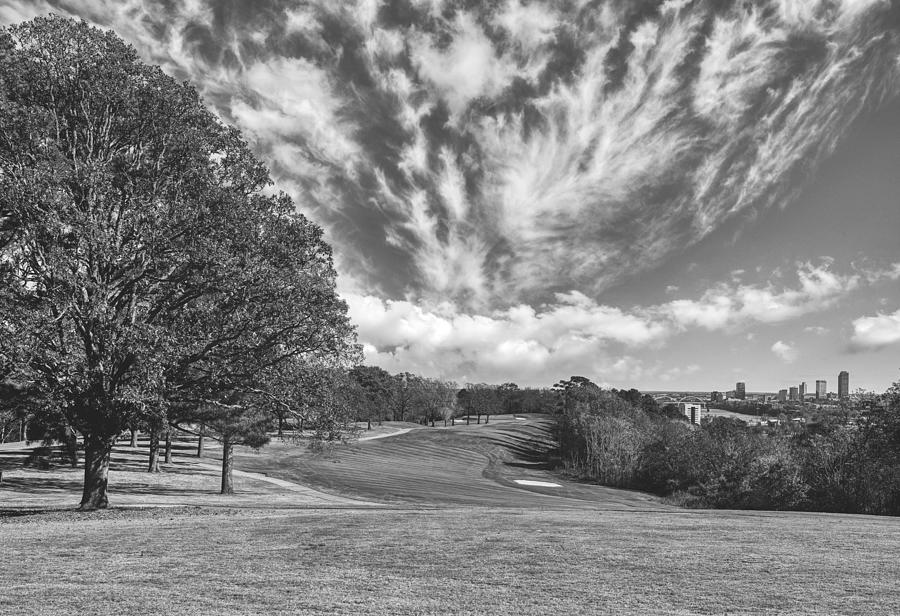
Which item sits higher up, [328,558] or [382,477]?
[328,558]

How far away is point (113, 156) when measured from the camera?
19.5m

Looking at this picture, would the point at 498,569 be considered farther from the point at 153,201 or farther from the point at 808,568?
the point at 153,201

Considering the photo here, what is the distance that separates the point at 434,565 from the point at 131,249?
47.6ft

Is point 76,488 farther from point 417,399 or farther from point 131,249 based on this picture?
point 417,399

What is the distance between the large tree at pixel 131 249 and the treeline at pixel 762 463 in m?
48.5

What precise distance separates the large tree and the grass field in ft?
14.9

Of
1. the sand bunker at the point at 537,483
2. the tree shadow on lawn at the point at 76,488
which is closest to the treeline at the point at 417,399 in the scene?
the sand bunker at the point at 537,483

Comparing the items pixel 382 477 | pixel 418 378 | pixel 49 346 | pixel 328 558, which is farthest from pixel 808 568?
pixel 418 378

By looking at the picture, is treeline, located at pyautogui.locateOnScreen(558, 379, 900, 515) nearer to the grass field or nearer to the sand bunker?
the sand bunker

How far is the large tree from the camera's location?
54.7 feet

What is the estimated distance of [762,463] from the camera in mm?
54250

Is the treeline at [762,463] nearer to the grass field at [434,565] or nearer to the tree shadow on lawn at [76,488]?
the grass field at [434,565]

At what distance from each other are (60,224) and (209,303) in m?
4.73

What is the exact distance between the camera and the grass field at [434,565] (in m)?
8.79
